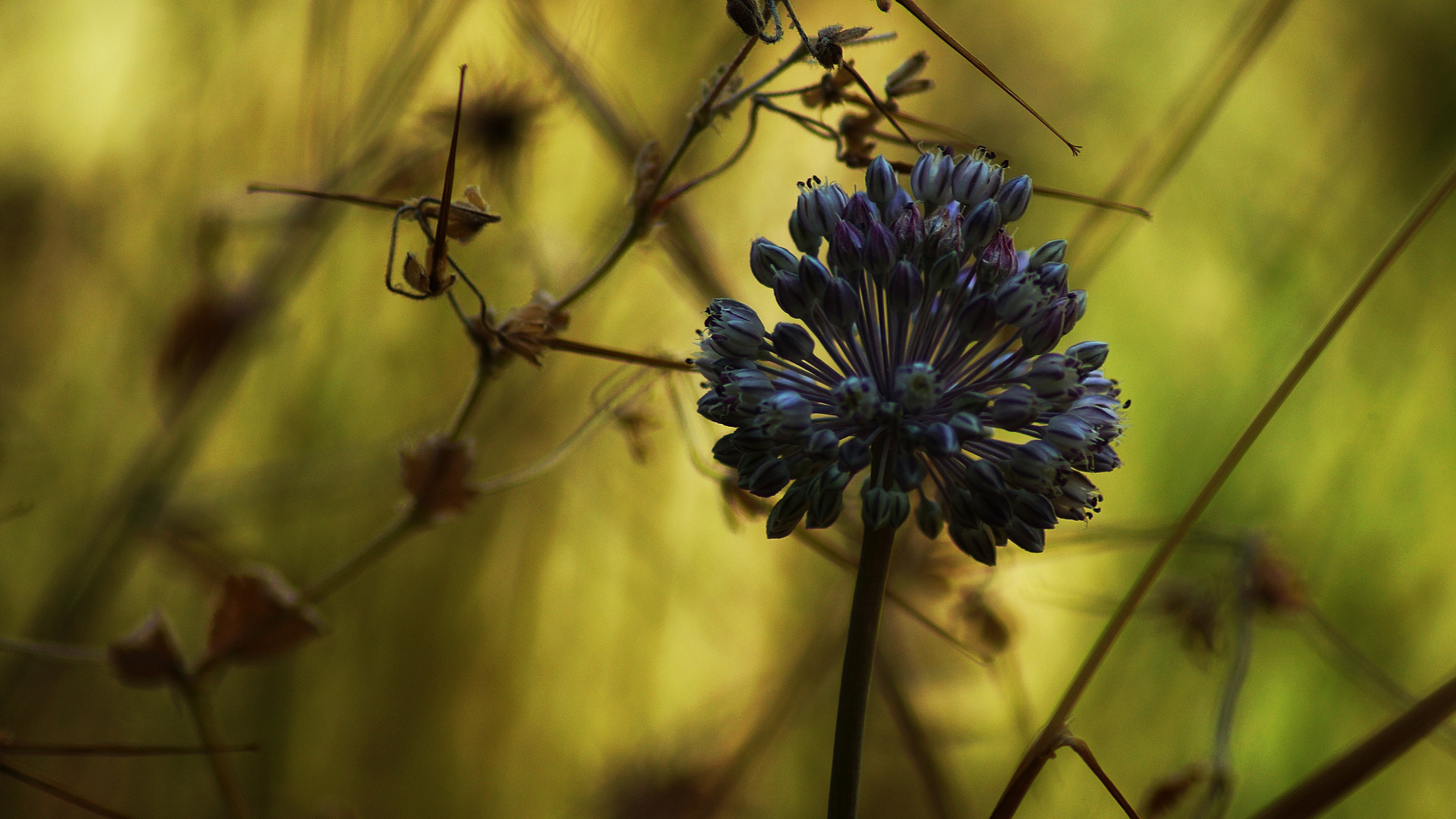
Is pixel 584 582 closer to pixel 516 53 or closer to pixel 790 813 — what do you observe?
pixel 790 813

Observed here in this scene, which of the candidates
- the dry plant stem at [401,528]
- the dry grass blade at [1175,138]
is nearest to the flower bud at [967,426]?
the dry plant stem at [401,528]

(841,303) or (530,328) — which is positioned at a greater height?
(841,303)

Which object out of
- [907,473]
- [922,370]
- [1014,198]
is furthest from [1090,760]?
[1014,198]

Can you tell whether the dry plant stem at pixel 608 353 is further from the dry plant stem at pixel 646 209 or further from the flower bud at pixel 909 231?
the flower bud at pixel 909 231

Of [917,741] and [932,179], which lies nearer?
[932,179]

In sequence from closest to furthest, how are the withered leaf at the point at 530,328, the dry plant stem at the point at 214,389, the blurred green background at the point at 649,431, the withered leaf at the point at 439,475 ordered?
the withered leaf at the point at 530,328
the withered leaf at the point at 439,475
the dry plant stem at the point at 214,389
the blurred green background at the point at 649,431

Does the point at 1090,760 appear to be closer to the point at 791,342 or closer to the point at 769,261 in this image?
the point at 791,342

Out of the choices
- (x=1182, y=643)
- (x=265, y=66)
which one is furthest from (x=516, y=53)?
(x=1182, y=643)
